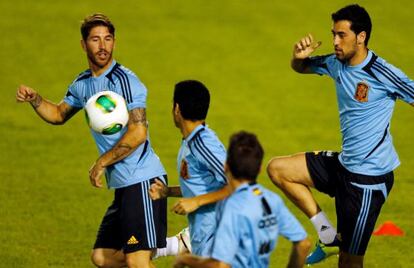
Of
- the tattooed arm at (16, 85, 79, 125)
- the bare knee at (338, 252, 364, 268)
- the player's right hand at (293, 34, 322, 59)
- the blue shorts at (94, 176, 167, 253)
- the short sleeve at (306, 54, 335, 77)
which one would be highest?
the player's right hand at (293, 34, 322, 59)

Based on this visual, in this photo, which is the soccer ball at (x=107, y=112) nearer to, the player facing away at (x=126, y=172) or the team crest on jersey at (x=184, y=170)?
the player facing away at (x=126, y=172)

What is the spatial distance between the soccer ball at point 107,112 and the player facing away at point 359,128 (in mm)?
2090

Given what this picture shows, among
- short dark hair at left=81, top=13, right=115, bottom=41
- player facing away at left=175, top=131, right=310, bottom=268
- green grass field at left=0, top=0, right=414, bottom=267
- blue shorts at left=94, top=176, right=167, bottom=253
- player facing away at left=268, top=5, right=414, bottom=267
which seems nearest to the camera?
player facing away at left=175, top=131, right=310, bottom=268

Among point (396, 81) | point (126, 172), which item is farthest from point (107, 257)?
point (396, 81)

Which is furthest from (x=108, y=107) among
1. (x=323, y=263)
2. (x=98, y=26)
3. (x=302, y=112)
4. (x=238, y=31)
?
(x=238, y=31)

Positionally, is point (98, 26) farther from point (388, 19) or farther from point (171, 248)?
point (388, 19)

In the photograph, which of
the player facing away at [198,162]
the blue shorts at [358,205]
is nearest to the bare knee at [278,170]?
the blue shorts at [358,205]

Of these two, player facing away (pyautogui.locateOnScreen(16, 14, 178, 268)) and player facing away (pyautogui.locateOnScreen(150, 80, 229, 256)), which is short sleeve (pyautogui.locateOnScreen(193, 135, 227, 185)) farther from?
player facing away (pyautogui.locateOnScreen(16, 14, 178, 268))

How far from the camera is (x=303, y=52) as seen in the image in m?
12.0

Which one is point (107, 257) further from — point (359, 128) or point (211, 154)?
point (359, 128)

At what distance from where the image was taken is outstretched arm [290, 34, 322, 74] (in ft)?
39.1

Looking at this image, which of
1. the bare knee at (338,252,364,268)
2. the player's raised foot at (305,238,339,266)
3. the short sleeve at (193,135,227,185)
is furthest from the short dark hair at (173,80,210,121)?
the player's raised foot at (305,238,339,266)

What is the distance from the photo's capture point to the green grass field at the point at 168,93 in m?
15.5

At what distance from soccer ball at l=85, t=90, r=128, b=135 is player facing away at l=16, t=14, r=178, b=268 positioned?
127 millimetres
